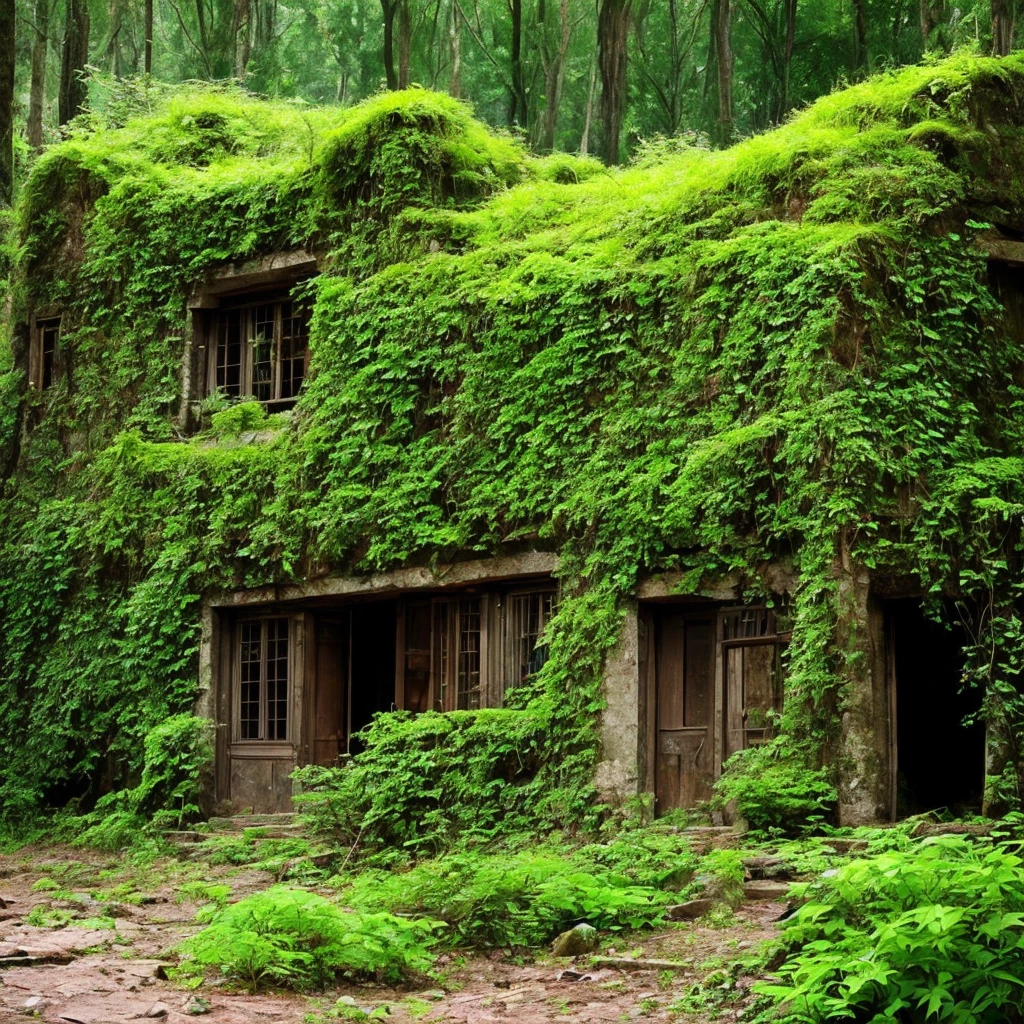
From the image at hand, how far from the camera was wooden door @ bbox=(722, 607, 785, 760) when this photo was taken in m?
13.1

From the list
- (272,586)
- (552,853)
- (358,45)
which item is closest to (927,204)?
(552,853)

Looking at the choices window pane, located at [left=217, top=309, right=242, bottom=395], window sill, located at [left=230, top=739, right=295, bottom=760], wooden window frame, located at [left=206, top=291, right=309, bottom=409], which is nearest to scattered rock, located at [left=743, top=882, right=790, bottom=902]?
window sill, located at [left=230, top=739, right=295, bottom=760]

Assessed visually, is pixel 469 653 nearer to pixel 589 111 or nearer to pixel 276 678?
pixel 276 678

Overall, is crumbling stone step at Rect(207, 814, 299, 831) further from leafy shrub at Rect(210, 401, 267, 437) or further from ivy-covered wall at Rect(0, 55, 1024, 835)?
leafy shrub at Rect(210, 401, 267, 437)

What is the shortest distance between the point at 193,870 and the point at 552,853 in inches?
134

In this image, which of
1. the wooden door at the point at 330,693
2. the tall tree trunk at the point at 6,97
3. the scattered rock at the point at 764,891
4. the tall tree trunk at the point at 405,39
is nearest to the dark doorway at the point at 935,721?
the scattered rock at the point at 764,891

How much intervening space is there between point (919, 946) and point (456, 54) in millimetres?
27548

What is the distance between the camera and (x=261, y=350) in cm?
1770

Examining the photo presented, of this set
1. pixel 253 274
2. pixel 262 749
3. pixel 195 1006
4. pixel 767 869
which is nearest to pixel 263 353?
pixel 253 274

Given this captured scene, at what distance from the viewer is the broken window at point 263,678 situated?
16484 mm

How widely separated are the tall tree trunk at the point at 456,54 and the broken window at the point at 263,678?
666 inches

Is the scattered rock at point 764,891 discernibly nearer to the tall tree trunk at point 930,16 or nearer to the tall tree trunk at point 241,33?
the tall tree trunk at point 930,16

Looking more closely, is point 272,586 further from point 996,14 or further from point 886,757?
point 996,14

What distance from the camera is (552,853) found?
12.6 m
